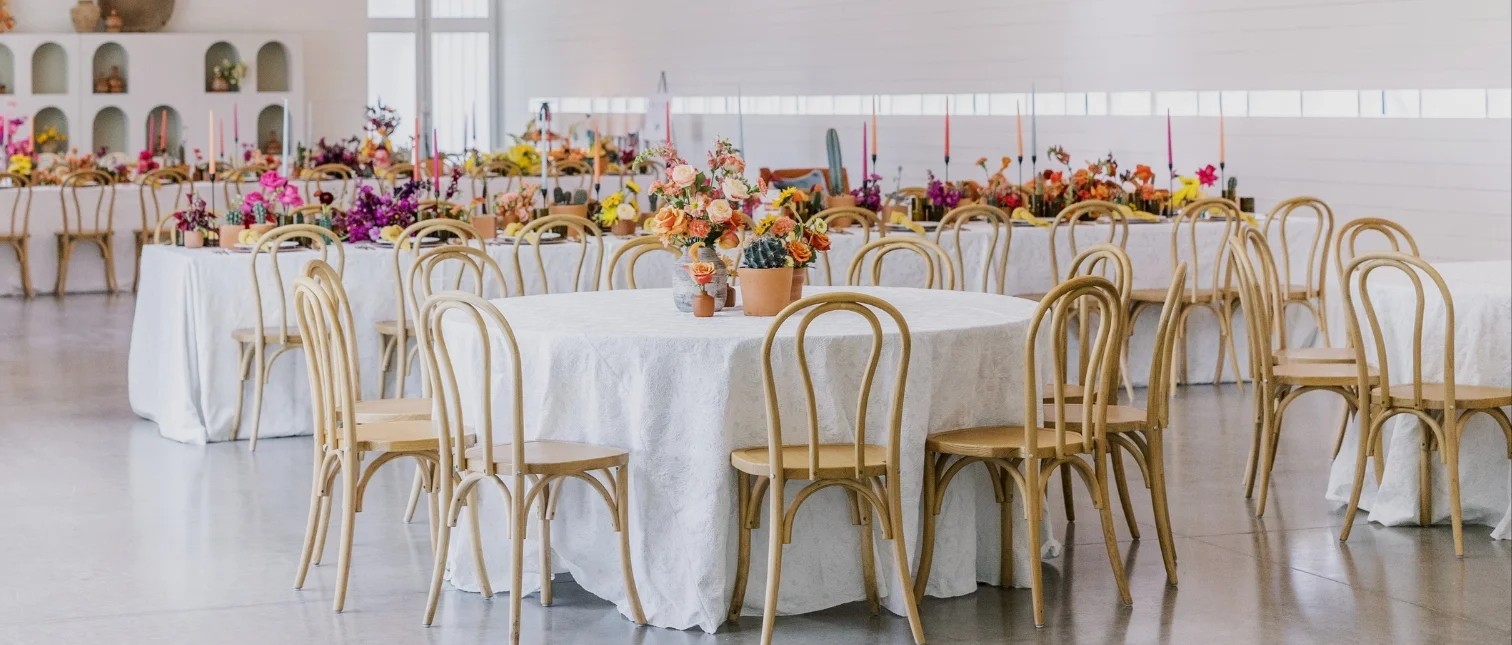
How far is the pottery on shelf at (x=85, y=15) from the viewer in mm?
14656

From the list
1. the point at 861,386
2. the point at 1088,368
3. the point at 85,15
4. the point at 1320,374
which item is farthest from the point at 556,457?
the point at 85,15

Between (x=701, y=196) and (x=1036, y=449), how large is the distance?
1.04 meters

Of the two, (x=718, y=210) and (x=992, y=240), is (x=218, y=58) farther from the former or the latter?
(x=718, y=210)

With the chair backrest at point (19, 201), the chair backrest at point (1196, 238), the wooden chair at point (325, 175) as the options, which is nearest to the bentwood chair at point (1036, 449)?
the chair backrest at point (1196, 238)

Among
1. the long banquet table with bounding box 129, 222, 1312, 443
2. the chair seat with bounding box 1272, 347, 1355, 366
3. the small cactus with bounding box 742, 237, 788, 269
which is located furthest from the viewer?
the long banquet table with bounding box 129, 222, 1312, 443

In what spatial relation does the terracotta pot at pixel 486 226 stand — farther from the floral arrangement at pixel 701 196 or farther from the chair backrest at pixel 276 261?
the floral arrangement at pixel 701 196

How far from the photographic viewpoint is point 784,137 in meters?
13.4

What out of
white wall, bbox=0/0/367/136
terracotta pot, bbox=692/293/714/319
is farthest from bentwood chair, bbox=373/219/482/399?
white wall, bbox=0/0/367/136

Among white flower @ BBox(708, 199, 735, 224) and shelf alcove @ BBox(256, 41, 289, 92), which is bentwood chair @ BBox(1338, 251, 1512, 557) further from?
shelf alcove @ BBox(256, 41, 289, 92)

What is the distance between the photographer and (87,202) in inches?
423

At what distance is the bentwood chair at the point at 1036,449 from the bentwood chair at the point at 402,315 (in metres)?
2.41

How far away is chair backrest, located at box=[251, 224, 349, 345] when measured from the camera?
593 cm

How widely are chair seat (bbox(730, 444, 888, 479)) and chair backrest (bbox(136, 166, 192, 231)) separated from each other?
7804 millimetres

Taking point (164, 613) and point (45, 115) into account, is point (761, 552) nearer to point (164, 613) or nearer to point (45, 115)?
point (164, 613)
